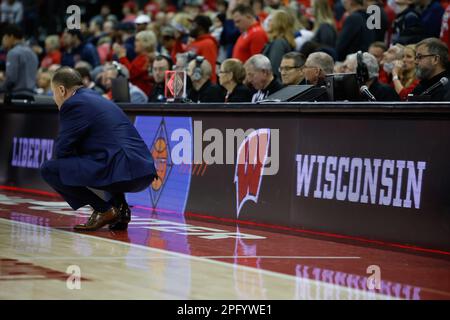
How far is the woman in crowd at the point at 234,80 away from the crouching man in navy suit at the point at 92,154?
100 inches

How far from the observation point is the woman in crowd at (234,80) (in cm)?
1188

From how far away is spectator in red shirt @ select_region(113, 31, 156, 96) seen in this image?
14484 millimetres

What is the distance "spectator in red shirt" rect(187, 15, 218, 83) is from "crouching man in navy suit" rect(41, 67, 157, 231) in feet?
15.4

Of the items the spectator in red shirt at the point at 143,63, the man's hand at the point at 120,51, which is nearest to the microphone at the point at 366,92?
the spectator in red shirt at the point at 143,63

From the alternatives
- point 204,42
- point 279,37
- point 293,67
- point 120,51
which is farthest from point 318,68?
point 120,51

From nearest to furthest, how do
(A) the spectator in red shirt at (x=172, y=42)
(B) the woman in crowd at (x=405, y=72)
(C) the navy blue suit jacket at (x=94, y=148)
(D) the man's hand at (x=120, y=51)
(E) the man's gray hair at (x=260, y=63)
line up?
(C) the navy blue suit jacket at (x=94, y=148) → (B) the woman in crowd at (x=405, y=72) → (E) the man's gray hair at (x=260, y=63) → (A) the spectator in red shirt at (x=172, y=42) → (D) the man's hand at (x=120, y=51)

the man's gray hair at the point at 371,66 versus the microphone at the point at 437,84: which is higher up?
the man's gray hair at the point at 371,66

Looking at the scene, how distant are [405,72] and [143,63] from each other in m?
4.59

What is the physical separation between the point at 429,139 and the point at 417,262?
1.20m

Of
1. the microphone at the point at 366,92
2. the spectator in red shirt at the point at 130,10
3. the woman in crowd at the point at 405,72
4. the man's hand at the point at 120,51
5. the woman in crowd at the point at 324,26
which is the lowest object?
the microphone at the point at 366,92

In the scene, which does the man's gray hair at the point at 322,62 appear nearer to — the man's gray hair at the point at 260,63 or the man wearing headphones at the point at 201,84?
the man's gray hair at the point at 260,63

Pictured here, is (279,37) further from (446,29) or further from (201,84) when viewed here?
(446,29)
